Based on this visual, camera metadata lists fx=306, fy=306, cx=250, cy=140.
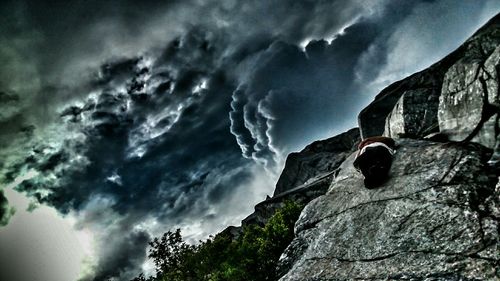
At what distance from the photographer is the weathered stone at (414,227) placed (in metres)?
8.16

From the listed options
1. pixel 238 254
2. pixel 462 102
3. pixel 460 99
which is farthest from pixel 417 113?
pixel 238 254

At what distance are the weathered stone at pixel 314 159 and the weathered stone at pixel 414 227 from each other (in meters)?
44.6

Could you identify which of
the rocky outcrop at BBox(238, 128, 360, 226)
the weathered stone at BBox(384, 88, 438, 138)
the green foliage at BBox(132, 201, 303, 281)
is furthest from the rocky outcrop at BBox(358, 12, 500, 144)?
the rocky outcrop at BBox(238, 128, 360, 226)

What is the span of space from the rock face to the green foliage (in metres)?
3.62

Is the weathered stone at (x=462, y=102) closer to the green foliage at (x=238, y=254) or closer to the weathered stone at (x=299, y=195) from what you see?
the green foliage at (x=238, y=254)

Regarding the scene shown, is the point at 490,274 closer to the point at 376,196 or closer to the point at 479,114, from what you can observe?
the point at 376,196

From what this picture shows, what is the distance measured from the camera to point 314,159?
63.1 m

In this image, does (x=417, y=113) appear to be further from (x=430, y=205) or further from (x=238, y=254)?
(x=238, y=254)

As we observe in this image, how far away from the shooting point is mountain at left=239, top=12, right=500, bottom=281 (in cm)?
843

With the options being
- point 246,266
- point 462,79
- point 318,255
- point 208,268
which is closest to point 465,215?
point 318,255

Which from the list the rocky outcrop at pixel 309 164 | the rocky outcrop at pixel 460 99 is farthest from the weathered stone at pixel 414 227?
the rocky outcrop at pixel 309 164

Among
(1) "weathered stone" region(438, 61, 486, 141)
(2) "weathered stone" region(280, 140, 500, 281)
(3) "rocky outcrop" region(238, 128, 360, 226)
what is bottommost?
(2) "weathered stone" region(280, 140, 500, 281)

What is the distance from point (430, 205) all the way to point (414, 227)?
41.9 inches

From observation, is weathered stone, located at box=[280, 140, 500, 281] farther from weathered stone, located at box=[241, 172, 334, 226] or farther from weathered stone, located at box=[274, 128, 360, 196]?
weathered stone, located at box=[274, 128, 360, 196]
